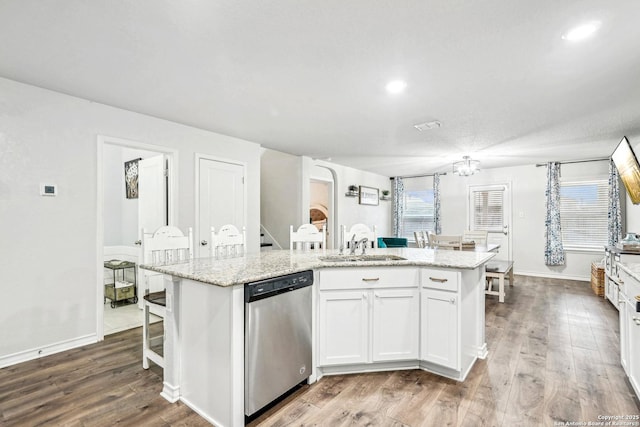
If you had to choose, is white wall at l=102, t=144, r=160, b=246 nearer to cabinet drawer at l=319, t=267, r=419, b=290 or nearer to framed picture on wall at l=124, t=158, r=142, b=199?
framed picture on wall at l=124, t=158, r=142, b=199

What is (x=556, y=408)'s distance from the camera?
6.55 feet

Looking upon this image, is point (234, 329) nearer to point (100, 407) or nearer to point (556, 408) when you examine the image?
point (100, 407)

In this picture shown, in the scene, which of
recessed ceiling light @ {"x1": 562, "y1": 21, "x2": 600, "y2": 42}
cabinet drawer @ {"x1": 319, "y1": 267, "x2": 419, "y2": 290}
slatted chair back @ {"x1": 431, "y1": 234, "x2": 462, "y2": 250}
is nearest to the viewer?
recessed ceiling light @ {"x1": 562, "y1": 21, "x2": 600, "y2": 42}

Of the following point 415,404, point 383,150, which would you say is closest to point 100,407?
point 415,404

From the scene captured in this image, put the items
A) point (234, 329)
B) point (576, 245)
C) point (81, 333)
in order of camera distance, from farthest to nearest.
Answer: point (576, 245) → point (81, 333) → point (234, 329)

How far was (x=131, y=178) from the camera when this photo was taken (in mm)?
4824

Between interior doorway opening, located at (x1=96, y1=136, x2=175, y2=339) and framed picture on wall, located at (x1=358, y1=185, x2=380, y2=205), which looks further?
framed picture on wall, located at (x1=358, y1=185, x2=380, y2=205)

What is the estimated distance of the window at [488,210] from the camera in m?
7.02

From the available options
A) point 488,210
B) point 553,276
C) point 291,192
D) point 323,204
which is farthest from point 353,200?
point 553,276

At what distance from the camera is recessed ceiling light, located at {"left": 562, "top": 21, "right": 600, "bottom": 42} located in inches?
73.7

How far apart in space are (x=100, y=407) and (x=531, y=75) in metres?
3.92

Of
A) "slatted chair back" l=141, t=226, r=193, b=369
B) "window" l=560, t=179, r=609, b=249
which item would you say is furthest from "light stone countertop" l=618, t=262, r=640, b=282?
"window" l=560, t=179, r=609, b=249

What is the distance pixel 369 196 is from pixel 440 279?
549 cm

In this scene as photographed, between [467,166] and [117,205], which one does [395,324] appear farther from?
[117,205]
